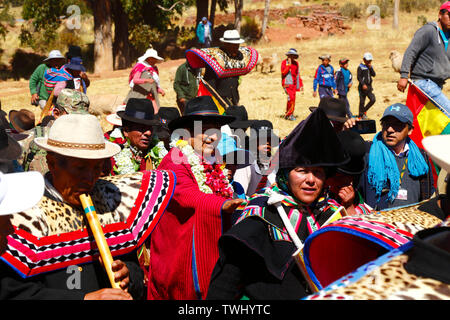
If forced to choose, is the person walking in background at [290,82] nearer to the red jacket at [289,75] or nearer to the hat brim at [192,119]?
the red jacket at [289,75]

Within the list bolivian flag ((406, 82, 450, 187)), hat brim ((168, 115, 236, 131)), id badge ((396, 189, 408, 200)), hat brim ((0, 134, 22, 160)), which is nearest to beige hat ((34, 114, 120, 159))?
hat brim ((0, 134, 22, 160))

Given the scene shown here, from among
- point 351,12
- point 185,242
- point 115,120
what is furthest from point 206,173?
point 351,12

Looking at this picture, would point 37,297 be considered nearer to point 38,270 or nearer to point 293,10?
point 38,270

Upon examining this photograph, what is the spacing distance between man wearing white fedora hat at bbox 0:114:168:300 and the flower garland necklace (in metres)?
1.47

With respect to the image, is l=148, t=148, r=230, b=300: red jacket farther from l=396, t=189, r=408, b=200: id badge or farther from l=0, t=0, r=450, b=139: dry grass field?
l=0, t=0, r=450, b=139: dry grass field

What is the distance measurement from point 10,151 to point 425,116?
5.02 m

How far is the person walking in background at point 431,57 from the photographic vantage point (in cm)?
689

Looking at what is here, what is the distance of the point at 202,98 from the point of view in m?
5.09

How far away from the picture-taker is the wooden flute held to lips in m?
2.73

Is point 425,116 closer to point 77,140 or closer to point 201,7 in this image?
point 77,140

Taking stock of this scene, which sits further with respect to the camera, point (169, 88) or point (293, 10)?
point (293, 10)

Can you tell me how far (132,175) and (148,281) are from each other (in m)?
1.44
